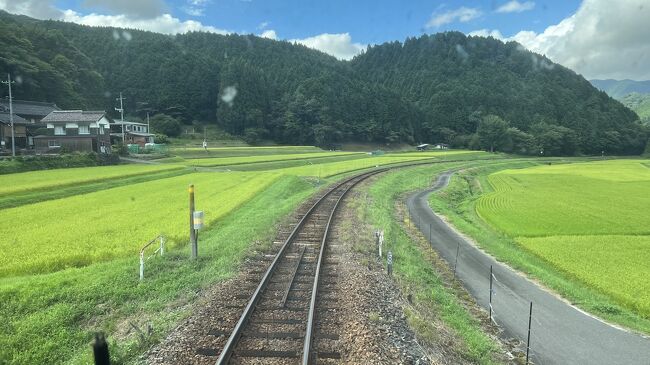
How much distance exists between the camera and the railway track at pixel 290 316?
7699 mm

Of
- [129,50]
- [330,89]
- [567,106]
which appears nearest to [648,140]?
[567,106]

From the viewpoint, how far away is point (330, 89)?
4906 inches

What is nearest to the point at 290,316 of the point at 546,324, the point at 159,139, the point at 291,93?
the point at 546,324

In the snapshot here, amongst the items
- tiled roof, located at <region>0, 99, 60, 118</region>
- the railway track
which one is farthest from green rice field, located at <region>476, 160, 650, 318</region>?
tiled roof, located at <region>0, 99, 60, 118</region>

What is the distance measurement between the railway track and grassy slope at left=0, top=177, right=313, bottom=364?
152 cm

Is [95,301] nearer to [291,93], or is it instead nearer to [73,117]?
[73,117]

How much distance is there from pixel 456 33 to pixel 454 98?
66038mm

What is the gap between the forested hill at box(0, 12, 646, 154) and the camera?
93.2 meters

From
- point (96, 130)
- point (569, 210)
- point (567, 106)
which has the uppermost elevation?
point (567, 106)

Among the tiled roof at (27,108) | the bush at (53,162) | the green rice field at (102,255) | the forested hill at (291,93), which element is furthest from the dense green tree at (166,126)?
the green rice field at (102,255)

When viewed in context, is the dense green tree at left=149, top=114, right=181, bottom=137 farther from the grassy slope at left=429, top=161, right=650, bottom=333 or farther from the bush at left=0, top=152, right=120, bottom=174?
the grassy slope at left=429, top=161, right=650, bottom=333

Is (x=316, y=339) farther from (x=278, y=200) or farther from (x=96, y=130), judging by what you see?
(x=96, y=130)

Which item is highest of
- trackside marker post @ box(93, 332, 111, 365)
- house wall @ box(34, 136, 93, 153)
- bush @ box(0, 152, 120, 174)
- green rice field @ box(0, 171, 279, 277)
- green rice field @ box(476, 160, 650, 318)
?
house wall @ box(34, 136, 93, 153)

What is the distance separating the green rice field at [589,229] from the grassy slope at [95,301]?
44.0 ft
